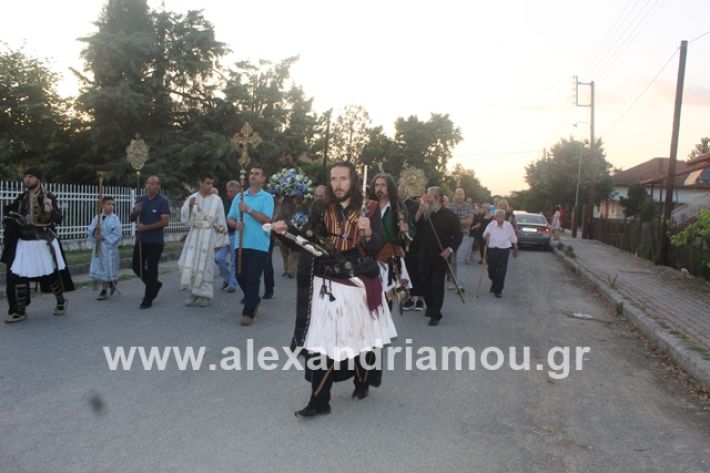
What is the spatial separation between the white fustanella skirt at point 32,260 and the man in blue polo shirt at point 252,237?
231 centimetres

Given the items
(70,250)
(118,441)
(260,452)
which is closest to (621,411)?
(260,452)

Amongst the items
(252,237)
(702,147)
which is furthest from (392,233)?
(702,147)

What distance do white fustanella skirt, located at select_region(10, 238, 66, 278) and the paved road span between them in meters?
0.63

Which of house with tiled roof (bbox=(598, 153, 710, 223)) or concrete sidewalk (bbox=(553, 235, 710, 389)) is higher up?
house with tiled roof (bbox=(598, 153, 710, 223))

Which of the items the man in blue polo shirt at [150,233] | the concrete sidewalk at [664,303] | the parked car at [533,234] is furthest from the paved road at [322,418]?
the parked car at [533,234]

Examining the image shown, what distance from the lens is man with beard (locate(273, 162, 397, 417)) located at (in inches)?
183

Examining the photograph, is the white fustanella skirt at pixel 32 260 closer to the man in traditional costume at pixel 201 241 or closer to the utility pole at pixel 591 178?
the man in traditional costume at pixel 201 241

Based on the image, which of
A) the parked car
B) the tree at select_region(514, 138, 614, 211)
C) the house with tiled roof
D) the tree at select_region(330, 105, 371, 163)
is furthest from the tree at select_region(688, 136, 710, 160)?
the parked car

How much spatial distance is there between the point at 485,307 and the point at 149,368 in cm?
608

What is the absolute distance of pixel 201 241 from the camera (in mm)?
9570

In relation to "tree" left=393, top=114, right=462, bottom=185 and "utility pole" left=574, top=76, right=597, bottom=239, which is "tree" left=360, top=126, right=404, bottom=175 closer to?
"tree" left=393, top=114, right=462, bottom=185

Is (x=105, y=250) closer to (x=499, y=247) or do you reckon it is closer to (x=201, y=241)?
(x=201, y=241)

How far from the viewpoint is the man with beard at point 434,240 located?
356 inches

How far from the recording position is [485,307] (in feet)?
34.6
